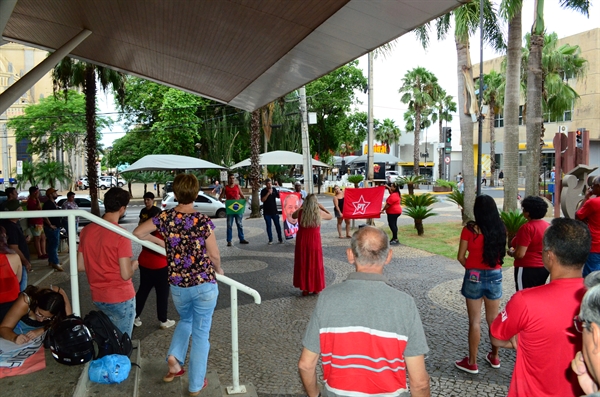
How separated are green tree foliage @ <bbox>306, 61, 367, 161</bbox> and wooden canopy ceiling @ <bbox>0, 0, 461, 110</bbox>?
2938cm

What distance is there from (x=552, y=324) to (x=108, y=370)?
301 cm

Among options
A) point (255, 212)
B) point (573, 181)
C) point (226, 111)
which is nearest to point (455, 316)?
point (573, 181)

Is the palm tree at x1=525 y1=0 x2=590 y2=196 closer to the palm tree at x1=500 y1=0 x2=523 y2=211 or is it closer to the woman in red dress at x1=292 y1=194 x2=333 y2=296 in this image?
the palm tree at x1=500 y1=0 x2=523 y2=211

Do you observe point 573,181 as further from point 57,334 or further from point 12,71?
point 12,71

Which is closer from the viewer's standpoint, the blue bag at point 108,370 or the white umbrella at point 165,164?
the blue bag at point 108,370

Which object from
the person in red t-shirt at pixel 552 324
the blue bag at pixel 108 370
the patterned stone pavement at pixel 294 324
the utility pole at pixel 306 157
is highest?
the utility pole at pixel 306 157

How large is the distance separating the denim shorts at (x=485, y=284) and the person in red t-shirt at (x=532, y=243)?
1.43 feet

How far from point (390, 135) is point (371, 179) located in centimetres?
5848

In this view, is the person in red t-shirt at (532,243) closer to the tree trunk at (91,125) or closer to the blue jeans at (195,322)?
the blue jeans at (195,322)

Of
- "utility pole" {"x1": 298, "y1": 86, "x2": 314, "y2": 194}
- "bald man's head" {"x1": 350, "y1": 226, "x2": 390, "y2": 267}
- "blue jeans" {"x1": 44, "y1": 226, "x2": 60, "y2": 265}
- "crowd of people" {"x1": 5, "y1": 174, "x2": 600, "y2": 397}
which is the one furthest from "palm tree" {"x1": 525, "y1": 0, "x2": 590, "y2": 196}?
"bald man's head" {"x1": 350, "y1": 226, "x2": 390, "y2": 267}

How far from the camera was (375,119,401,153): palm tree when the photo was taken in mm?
74000

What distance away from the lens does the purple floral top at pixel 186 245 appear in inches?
142

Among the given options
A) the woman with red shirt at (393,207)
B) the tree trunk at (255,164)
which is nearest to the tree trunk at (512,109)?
the woman with red shirt at (393,207)

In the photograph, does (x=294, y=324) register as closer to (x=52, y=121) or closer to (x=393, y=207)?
(x=393, y=207)
